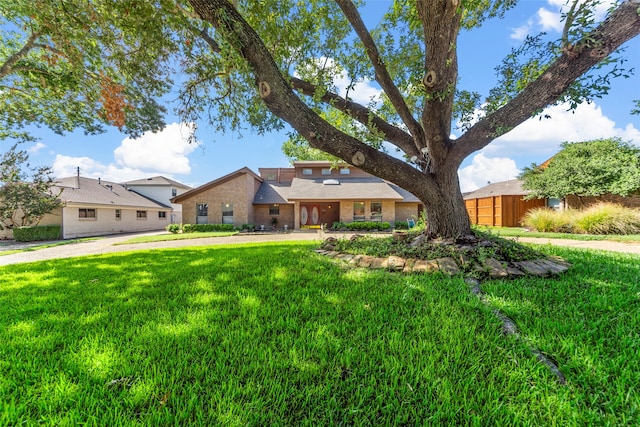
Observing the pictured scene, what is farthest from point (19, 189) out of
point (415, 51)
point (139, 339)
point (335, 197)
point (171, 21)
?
point (415, 51)

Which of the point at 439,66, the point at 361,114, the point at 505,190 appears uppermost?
the point at 439,66

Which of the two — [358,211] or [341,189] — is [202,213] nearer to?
[341,189]

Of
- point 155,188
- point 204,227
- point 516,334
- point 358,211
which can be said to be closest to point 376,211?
point 358,211

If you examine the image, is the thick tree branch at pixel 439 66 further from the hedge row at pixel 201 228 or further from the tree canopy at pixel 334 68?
the hedge row at pixel 201 228

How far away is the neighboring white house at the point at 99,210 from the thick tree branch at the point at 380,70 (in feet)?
70.5

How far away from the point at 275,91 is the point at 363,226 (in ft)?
48.5

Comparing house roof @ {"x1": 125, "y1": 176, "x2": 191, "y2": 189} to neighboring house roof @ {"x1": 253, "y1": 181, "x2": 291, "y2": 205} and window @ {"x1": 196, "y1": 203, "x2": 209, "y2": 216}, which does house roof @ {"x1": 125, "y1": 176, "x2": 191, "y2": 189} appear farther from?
neighboring house roof @ {"x1": 253, "y1": 181, "x2": 291, "y2": 205}

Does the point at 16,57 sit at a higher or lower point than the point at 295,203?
higher

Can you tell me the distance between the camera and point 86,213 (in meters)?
18.9

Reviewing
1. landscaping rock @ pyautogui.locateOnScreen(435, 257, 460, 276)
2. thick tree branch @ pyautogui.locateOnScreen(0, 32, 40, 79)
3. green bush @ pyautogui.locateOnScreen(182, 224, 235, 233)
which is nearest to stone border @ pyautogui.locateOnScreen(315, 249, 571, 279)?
landscaping rock @ pyautogui.locateOnScreen(435, 257, 460, 276)

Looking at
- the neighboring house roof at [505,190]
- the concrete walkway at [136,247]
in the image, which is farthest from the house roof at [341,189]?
the neighboring house roof at [505,190]

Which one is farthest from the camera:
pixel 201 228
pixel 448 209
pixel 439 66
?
pixel 201 228

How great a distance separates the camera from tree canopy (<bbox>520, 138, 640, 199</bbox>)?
13.2 m

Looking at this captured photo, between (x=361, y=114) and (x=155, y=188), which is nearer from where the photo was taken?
(x=361, y=114)
